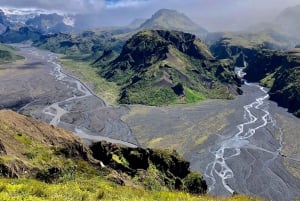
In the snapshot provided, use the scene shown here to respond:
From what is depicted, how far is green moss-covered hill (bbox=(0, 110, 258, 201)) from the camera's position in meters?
30.7

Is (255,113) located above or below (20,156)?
below

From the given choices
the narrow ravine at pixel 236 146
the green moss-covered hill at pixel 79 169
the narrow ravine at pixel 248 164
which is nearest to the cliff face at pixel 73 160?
the green moss-covered hill at pixel 79 169

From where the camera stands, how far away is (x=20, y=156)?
48094mm

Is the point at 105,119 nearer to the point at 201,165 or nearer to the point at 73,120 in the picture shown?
the point at 73,120

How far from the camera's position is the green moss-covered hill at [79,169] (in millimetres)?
30656

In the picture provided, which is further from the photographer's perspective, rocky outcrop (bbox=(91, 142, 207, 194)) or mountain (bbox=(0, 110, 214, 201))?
rocky outcrop (bbox=(91, 142, 207, 194))

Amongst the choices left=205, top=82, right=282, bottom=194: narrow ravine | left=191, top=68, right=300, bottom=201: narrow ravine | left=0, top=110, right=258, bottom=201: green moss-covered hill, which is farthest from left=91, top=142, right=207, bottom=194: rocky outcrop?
left=205, top=82, right=282, bottom=194: narrow ravine

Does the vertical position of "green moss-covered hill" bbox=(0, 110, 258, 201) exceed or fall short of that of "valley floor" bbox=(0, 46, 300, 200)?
it exceeds it

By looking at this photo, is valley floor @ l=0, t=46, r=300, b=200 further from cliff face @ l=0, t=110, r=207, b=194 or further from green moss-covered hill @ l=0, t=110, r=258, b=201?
green moss-covered hill @ l=0, t=110, r=258, b=201

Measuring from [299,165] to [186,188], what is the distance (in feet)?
221

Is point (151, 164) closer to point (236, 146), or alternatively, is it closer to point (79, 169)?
point (79, 169)

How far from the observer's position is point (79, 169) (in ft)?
164

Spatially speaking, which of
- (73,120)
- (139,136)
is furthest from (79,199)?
(73,120)

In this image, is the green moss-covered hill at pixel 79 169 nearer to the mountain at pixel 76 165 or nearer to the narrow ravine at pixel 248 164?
the mountain at pixel 76 165
